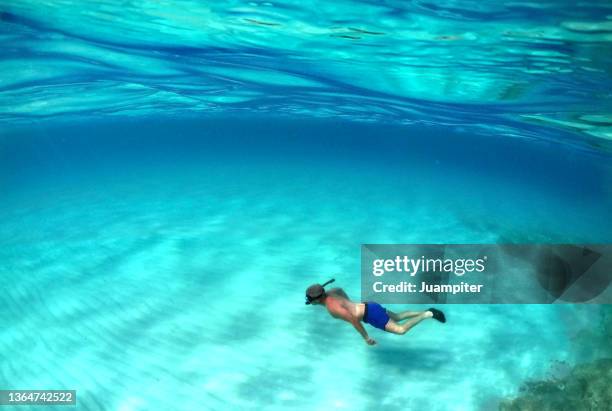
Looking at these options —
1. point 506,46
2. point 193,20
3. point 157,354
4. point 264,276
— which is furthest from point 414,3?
point 157,354

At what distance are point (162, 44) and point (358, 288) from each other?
999 cm

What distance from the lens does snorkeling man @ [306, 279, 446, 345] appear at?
7.09m

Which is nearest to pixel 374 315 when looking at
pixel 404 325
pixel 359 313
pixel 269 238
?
pixel 359 313

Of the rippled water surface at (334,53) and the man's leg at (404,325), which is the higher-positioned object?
the rippled water surface at (334,53)

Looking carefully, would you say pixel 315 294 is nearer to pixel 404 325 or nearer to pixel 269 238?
pixel 404 325

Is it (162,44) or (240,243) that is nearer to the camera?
(162,44)

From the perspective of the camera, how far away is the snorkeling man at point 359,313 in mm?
7090

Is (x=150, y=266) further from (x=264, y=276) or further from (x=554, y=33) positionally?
(x=554, y=33)

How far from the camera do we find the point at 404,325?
309 inches

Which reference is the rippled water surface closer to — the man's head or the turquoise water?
the turquoise water

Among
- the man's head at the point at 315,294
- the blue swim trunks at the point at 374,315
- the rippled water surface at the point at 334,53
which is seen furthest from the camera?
the rippled water surface at the point at 334,53

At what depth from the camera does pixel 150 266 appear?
1262cm

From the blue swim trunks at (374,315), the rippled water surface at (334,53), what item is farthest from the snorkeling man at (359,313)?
the rippled water surface at (334,53)

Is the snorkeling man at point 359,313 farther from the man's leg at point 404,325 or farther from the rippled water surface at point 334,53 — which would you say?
the rippled water surface at point 334,53
